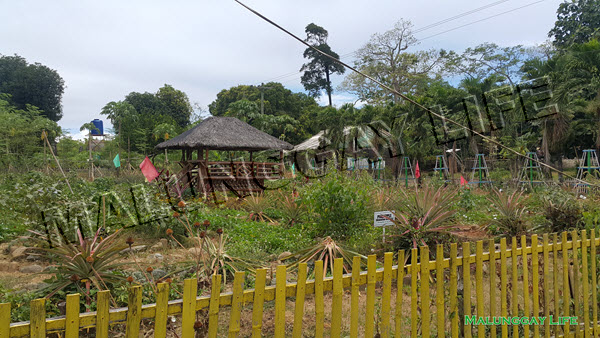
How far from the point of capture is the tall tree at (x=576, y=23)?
85.6 ft

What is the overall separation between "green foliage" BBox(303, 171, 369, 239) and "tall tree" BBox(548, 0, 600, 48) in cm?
2567

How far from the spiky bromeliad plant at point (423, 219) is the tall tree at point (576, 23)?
25.3 metres

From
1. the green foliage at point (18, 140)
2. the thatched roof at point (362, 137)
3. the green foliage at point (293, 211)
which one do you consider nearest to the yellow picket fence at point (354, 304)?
the green foliage at point (293, 211)

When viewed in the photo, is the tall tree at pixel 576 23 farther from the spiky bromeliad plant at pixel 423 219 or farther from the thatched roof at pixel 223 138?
the spiky bromeliad plant at pixel 423 219

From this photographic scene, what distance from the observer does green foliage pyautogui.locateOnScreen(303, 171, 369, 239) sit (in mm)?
5625

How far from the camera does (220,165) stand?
1413cm

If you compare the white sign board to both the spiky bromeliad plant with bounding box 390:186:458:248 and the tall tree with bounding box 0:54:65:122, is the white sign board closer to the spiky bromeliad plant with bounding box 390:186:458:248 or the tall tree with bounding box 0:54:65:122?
the spiky bromeliad plant with bounding box 390:186:458:248

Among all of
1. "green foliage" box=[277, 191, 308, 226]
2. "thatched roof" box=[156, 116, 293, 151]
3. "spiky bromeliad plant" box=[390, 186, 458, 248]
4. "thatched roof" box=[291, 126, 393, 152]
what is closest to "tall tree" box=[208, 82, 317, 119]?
"thatched roof" box=[291, 126, 393, 152]

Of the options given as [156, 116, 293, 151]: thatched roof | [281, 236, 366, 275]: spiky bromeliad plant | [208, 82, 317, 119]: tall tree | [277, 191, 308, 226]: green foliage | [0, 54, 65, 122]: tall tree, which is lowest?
[281, 236, 366, 275]: spiky bromeliad plant

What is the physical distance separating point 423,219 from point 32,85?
1572 inches

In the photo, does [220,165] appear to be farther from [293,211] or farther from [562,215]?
[562,215]

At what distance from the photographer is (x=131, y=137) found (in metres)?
29.1

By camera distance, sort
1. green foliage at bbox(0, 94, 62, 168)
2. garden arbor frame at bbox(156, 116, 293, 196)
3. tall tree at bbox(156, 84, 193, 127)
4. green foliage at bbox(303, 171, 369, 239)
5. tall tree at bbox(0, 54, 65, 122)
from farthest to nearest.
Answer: tall tree at bbox(156, 84, 193, 127)
tall tree at bbox(0, 54, 65, 122)
green foliage at bbox(0, 94, 62, 168)
garden arbor frame at bbox(156, 116, 293, 196)
green foliage at bbox(303, 171, 369, 239)

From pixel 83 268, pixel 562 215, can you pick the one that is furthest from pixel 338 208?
pixel 562 215
